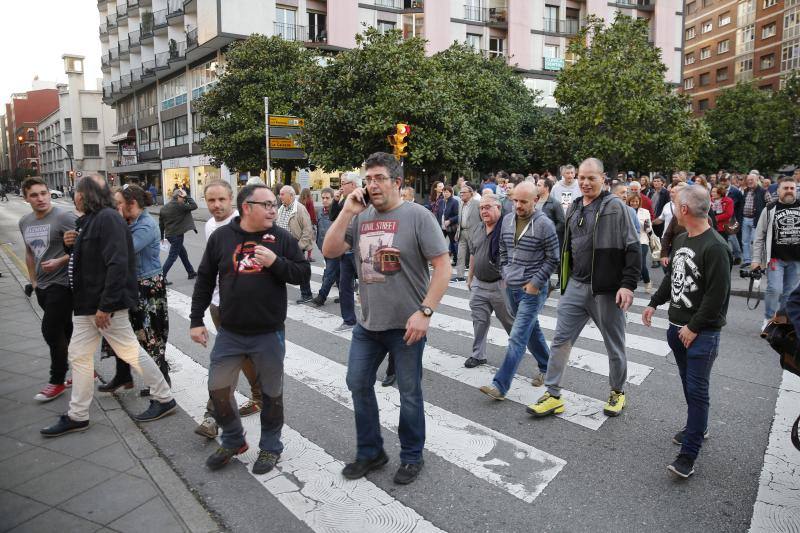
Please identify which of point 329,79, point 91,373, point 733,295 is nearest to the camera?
point 91,373

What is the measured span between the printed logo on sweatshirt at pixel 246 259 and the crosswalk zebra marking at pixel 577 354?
3.71m

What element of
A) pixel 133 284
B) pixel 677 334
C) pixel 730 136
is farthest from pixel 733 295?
pixel 730 136

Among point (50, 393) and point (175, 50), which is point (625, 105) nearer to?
point (50, 393)

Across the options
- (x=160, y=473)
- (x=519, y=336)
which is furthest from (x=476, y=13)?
(x=160, y=473)

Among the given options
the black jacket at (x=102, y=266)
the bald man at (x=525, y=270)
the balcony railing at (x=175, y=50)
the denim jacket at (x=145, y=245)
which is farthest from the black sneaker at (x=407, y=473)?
the balcony railing at (x=175, y=50)

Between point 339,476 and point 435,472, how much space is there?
624mm

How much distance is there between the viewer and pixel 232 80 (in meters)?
26.6

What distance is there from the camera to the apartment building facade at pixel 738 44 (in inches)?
2076

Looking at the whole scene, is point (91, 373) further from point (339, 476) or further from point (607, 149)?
point (607, 149)

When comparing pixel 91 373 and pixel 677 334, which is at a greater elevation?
pixel 677 334

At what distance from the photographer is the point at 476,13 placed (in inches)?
1571

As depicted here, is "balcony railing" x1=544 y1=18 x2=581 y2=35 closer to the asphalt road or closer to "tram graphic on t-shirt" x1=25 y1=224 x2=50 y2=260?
the asphalt road

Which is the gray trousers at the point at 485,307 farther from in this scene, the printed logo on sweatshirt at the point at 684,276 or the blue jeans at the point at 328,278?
the blue jeans at the point at 328,278

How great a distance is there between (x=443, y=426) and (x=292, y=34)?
36274 mm
